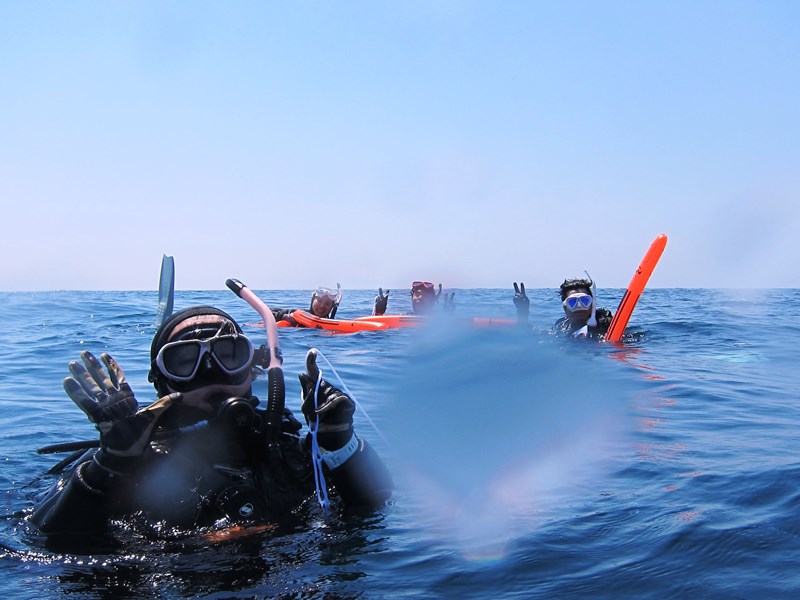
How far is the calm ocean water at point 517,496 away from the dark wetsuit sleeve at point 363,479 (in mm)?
106

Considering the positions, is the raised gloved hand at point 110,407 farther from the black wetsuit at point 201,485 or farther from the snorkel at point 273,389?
the snorkel at point 273,389

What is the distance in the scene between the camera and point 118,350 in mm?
11664

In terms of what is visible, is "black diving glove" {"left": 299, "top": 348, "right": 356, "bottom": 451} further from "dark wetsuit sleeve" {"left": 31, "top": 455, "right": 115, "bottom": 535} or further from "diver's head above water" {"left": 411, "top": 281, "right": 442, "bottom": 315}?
"diver's head above water" {"left": 411, "top": 281, "right": 442, "bottom": 315}

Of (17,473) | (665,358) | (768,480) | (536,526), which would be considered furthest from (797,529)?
(665,358)

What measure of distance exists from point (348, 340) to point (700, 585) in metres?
10.8

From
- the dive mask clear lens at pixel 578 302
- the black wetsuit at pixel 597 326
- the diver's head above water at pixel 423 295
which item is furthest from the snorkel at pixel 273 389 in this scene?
the diver's head above water at pixel 423 295

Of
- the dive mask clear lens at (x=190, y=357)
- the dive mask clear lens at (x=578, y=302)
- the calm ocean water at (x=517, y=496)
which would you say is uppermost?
the dive mask clear lens at (x=578, y=302)

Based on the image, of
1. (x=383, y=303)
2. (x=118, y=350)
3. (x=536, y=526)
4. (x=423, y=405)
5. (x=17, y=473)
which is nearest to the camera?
(x=536, y=526)

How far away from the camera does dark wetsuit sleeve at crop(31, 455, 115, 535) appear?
3.08m

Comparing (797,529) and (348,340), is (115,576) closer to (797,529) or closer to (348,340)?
(797,529)

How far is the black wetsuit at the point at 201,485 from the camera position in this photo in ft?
10.4

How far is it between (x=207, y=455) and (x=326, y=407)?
717 millimetres

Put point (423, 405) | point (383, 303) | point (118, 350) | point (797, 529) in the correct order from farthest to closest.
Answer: point (383, 303), point (118, 350), point (423, 405), point (797, 529)

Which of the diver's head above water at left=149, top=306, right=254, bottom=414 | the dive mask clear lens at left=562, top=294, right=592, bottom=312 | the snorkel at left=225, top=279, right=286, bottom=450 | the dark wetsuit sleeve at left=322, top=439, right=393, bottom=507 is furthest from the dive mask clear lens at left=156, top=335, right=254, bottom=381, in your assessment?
the dive mask clear lens at left=562, top=294, right=592, bottom=312
